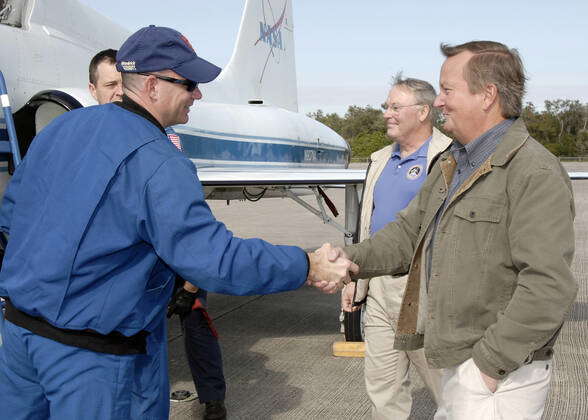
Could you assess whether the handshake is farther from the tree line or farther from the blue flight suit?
the tree line

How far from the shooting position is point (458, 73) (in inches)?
89.1

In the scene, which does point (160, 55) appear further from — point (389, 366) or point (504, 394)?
point (389, 366)

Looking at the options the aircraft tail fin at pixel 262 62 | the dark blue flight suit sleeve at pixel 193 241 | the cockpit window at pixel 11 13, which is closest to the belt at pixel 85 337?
the dark blue flight suit sleeve at pixel 193 241

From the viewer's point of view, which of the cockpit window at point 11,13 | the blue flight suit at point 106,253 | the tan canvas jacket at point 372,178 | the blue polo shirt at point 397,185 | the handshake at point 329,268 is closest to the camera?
the blue flight suit at point 106,253

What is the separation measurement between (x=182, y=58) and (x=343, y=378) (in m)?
3.26

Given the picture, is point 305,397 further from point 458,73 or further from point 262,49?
point 262,49

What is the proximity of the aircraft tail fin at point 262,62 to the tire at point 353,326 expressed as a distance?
18.0ft

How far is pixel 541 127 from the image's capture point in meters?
80.0

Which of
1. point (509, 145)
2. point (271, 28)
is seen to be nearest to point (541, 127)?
point (271, 28)

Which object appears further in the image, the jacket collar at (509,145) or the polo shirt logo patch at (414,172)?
the polo shirt logo patch at (414,172)

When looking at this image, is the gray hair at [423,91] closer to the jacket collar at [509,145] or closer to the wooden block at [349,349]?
the jacket collar at [509,145]

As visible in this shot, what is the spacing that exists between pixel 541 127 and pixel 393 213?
3235 inches

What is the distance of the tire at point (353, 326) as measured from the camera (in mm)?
5742

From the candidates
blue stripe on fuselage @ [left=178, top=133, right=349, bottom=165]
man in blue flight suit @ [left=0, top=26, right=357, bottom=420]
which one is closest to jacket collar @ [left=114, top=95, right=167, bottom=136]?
man in blue flight suit @ [left=0, top=26, right=357, bottom=420]
